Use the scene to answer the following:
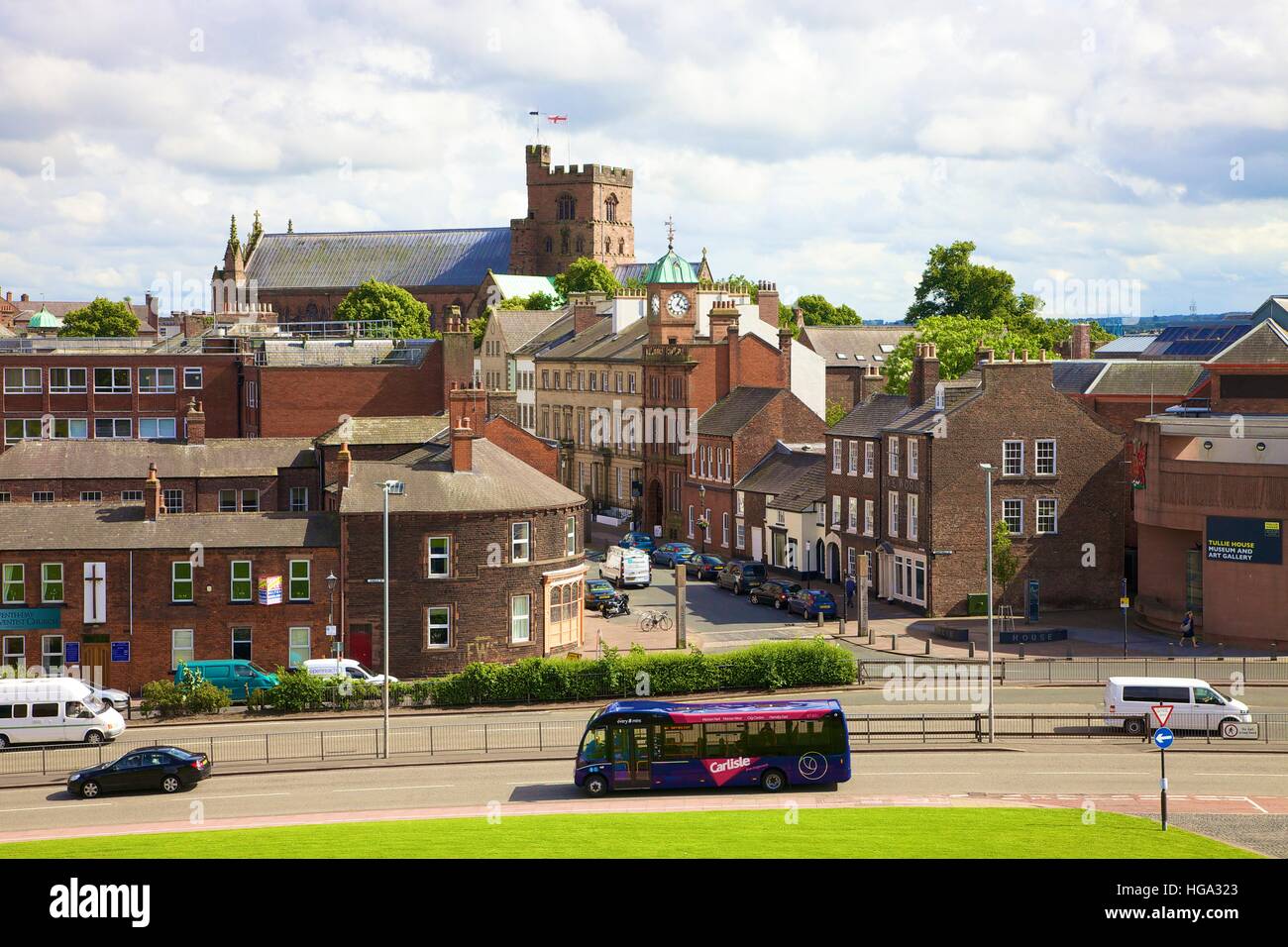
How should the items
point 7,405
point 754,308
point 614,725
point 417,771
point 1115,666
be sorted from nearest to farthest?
point 614,725, point 417,771, point 1115,666, point 7,405, point 754,308

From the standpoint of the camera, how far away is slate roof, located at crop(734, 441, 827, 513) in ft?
274

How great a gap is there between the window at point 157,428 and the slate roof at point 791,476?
34133 millimetres

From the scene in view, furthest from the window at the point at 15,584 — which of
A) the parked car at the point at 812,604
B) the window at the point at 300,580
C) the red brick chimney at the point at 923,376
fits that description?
the red brick chimney at the point at 923,376

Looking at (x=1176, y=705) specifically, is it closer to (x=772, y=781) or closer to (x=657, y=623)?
(x=772, y=781)

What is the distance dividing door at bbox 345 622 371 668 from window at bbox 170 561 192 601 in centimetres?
591

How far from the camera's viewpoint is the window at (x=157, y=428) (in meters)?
95.6

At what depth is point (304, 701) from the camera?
5181 centimetres

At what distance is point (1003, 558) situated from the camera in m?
68.0

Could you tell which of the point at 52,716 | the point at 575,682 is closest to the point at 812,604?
the point at 575,682

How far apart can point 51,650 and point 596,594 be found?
24.3 m

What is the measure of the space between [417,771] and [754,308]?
6845 cm

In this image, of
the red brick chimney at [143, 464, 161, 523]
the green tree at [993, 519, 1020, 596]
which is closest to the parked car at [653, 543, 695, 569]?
the green tree at [993, 519, 1020, 596]
